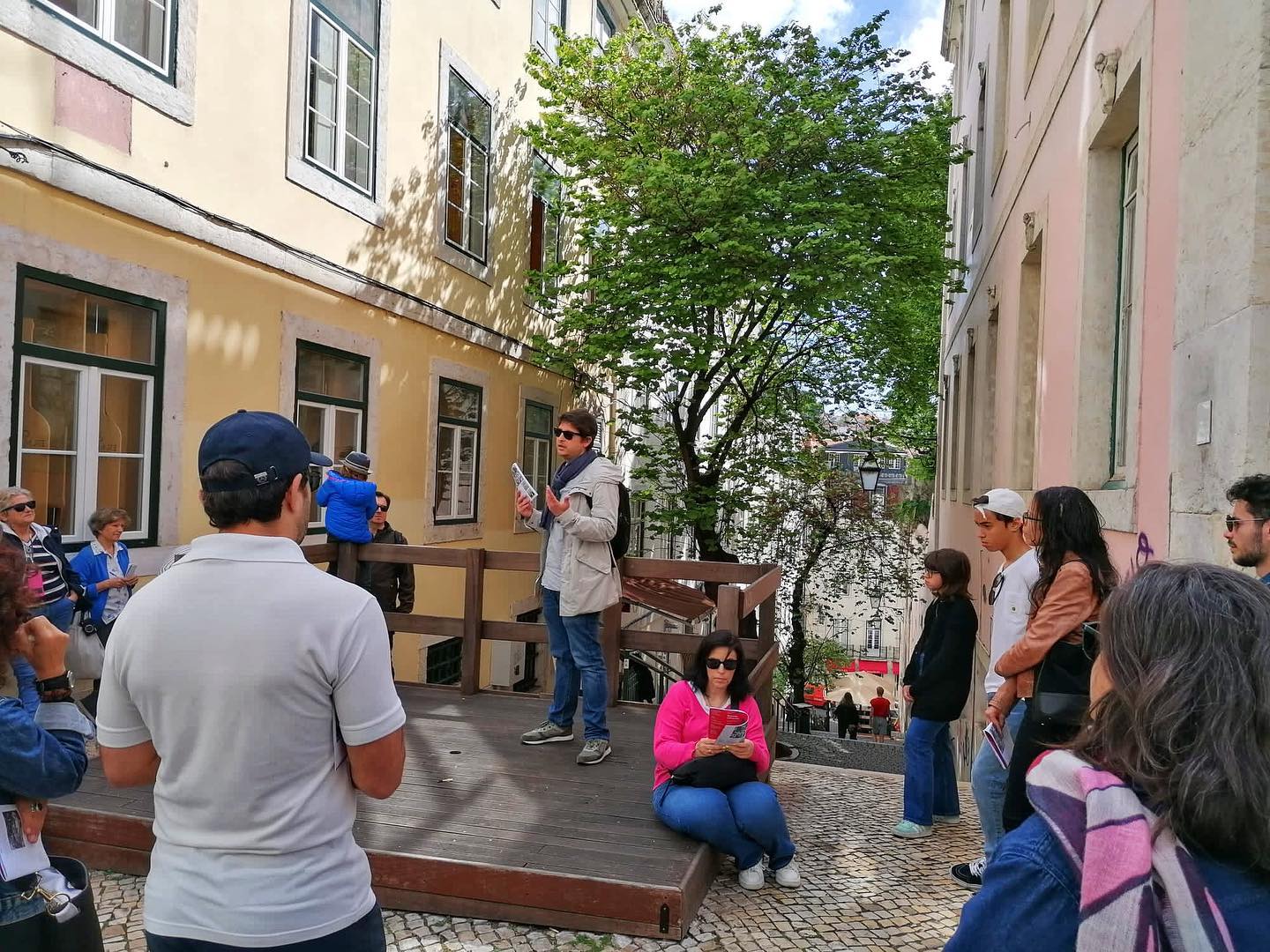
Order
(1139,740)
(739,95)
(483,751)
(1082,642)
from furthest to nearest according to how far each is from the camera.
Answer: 1. (739,95)
2. (483,751)
3. (1082,642)
4. (1139,740)

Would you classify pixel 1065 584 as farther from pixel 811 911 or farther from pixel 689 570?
pixel 689 570

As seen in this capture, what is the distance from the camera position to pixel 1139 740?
120 centimetres

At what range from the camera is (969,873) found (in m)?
4.37

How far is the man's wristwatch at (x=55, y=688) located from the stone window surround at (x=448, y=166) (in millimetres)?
9399

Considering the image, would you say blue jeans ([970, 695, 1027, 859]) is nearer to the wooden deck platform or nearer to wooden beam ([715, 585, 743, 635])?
the wooden deck platform

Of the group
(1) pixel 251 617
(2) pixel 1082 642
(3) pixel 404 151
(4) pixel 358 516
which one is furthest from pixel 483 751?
(3) pixel 404 151

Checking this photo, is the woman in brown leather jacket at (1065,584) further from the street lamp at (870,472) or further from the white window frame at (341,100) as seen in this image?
the street lamp at (870,472)

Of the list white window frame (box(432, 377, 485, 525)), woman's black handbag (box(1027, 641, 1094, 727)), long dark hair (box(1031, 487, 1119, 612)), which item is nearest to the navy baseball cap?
woman's black handbag (box(1027, 641, 1094, 727))

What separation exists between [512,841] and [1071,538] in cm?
258

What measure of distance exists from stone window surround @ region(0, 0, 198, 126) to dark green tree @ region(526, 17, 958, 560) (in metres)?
5.62

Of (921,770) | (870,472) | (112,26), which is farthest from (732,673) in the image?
(870,472)

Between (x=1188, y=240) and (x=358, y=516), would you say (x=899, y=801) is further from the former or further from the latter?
(x=358, y=516)

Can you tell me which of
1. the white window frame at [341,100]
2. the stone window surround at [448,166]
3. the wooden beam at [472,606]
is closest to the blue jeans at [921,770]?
the wooden beam at [472,606]

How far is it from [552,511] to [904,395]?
43.4ft
